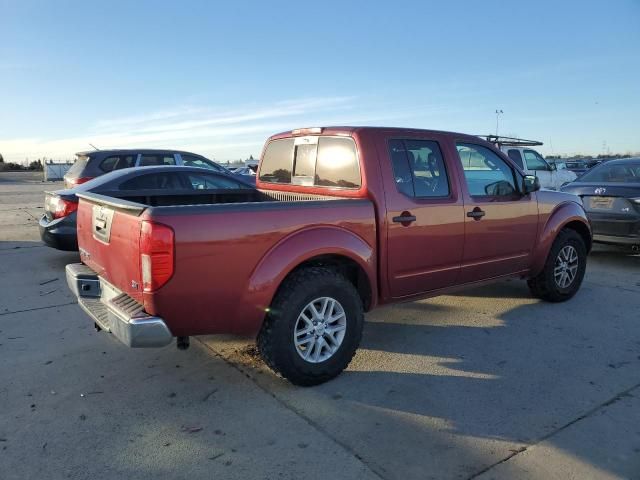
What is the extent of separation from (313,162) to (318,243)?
1268 millimetres

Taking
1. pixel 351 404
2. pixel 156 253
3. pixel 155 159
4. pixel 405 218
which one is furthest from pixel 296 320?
pixel 155 159

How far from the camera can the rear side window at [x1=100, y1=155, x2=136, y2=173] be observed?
9.18 m

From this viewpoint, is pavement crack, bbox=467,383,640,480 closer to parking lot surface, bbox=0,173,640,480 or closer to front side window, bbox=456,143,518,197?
parking lot surface, bbox=0,173,640,480

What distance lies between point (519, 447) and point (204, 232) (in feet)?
7.31

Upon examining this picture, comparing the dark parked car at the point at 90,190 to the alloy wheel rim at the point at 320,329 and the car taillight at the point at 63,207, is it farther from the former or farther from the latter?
the alloy wheel rim at the point at 320,329

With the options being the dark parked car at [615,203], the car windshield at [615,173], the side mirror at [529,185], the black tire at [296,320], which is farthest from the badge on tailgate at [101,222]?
the car windshield at [615,173]

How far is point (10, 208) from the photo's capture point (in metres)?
16.2

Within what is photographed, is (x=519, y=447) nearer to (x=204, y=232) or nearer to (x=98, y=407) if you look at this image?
(x=204, y=232)

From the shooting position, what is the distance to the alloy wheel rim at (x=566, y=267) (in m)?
5.65

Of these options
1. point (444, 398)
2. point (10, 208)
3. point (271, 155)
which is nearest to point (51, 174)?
point (10, 208)

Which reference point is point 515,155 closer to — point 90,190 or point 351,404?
point 90,190

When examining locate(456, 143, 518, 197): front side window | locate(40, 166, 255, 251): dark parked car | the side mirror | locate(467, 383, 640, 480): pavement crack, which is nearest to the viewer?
locate(467, 383, 640, 480): pavement crack

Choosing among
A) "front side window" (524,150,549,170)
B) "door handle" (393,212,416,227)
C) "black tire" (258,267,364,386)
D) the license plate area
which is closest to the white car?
"front side window" (524,150,549,170)

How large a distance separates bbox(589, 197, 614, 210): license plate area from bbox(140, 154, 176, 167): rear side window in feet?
25.0
